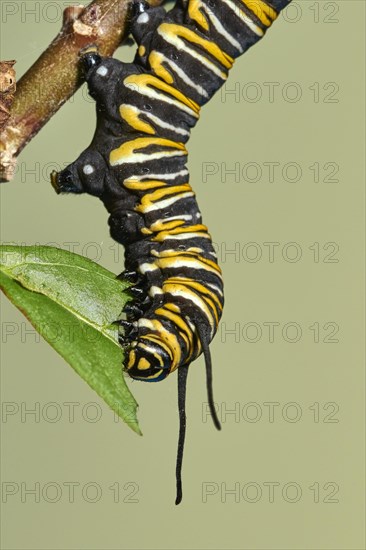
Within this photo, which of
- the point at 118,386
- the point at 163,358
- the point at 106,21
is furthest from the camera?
the point at 163,358

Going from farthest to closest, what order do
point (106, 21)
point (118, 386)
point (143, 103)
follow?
point (143, 103) → point (106, 21) → point (118, 386)

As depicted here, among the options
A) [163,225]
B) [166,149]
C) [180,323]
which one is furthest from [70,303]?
[166,149]

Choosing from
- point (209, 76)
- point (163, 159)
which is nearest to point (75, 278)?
point (163, 159)

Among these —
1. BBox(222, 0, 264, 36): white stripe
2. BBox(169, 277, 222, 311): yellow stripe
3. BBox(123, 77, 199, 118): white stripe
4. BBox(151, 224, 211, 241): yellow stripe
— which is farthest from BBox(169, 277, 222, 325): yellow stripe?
BBox(222, 0, 264, 36): white stripe

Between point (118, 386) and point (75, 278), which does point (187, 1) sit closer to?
point (75, 278)

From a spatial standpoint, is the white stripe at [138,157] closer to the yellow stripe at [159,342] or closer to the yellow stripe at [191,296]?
the yellow stripe at [191,296]

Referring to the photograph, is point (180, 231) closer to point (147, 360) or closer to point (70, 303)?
point (147, 360)

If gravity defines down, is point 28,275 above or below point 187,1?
below
